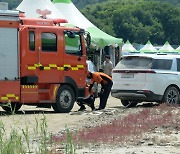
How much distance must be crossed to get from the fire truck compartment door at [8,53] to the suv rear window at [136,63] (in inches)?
165

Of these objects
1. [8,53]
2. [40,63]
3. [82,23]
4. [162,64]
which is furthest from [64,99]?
[82,23]

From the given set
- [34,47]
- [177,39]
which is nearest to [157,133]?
[34,47]

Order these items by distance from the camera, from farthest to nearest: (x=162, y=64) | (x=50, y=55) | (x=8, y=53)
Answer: (x=162, y=64) → (x=50, y=55) → (x=8, y=53)

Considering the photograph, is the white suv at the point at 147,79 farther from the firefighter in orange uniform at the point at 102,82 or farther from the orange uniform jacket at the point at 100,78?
the orange uniform jacket at the point at 100,78

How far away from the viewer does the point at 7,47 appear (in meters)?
20.4

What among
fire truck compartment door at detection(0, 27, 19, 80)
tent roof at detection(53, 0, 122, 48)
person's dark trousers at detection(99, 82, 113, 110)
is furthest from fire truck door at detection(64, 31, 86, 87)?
tent roof at detection(53, 0, 122, 48)

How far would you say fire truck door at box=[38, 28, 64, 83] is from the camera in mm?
21047

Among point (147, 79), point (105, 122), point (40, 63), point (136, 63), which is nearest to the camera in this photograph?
point (105, 122)

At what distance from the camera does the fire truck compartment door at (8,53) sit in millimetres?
20297

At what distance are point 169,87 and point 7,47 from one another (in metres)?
5.85

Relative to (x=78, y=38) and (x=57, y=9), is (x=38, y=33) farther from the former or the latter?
(x=57, y=9)

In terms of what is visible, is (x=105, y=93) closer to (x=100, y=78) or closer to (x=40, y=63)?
(x=100, y=78)

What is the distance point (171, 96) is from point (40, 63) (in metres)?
4.82

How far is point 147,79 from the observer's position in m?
22.4
